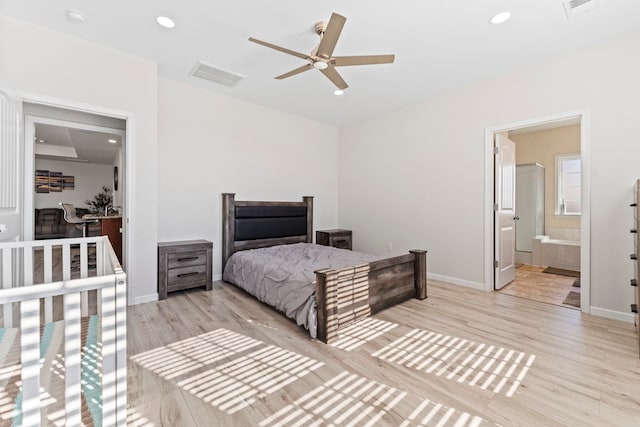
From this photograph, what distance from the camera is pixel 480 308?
3082 mm

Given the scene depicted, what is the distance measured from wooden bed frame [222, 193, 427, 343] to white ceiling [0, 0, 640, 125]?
1.88 m

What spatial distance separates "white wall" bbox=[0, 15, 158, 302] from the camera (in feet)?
8.35

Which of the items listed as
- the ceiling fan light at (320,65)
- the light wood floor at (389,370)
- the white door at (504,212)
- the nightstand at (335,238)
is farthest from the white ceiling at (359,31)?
the light wood floor at (389,370)

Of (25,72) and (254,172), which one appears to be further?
(254,172)

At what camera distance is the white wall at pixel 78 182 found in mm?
8039

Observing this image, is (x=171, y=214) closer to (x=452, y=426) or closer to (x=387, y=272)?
(x=387, y=272)

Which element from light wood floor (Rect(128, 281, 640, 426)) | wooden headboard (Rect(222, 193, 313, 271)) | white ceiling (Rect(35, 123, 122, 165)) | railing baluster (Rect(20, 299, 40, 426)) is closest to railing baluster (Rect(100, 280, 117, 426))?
railing baluster (Rect(20, 299, 40, 426))

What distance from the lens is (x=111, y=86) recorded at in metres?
2.96

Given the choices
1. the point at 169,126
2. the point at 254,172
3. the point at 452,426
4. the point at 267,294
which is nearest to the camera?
the point at 452,426

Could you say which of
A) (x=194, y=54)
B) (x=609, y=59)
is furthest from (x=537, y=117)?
(x=194, y=54)

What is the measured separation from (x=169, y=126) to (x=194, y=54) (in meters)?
1.05

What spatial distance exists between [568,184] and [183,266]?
6.94m

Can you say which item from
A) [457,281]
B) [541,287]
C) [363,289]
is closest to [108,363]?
[363,289]

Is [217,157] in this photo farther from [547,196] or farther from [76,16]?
[547,196]
